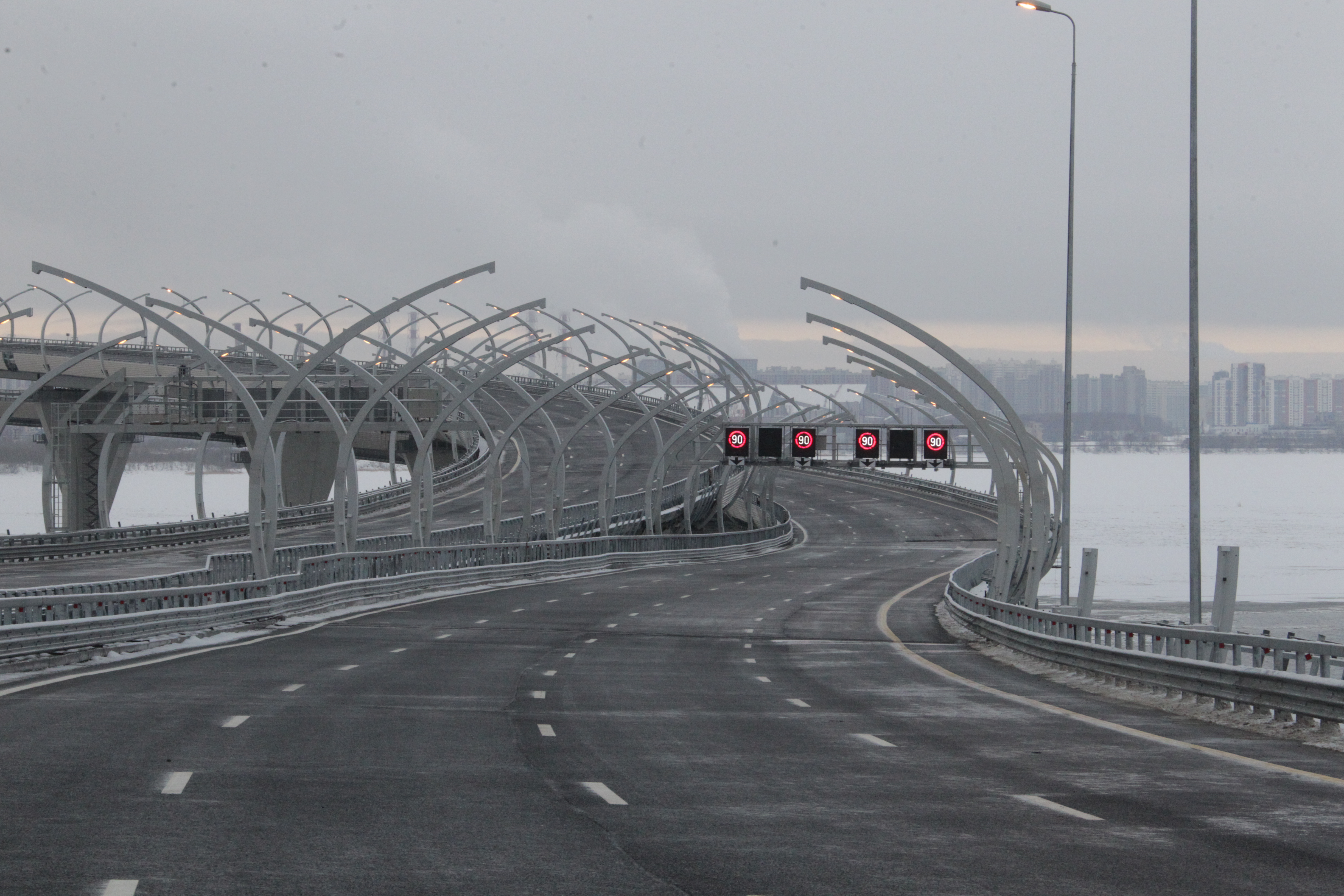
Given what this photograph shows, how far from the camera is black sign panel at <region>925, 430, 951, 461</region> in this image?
196 ft

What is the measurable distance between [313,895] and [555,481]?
69249 mm

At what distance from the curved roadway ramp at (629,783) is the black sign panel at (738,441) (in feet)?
117

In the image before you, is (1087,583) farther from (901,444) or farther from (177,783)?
(901,444)

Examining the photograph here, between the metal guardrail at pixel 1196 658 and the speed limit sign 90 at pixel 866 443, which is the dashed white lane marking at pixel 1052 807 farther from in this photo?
the speed limit sign 90 at pixel 866 443

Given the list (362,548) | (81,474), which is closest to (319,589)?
(362,548)

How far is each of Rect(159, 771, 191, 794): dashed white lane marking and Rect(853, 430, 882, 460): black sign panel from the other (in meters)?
48.3

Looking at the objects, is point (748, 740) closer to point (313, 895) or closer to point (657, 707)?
point (657, 707)

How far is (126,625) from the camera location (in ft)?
89.7

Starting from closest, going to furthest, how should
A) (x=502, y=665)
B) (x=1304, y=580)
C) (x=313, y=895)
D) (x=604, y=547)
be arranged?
1. (x=313, y=895)
2. (x=502, y=665)
3. (x=604, y=547)
4. (x=1304, y=580)

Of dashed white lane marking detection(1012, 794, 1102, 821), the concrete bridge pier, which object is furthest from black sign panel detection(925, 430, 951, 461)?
dashed white lane marking detection(1012, 794, 1102, 821)

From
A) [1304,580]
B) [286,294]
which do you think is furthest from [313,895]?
[286,294]

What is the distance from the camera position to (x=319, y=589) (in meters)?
37.5

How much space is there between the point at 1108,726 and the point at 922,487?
104383 mm

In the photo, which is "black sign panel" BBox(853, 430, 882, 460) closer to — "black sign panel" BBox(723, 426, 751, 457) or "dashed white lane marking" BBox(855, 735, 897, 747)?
"black sign panel" BBox(723, 426, 751, 457)
